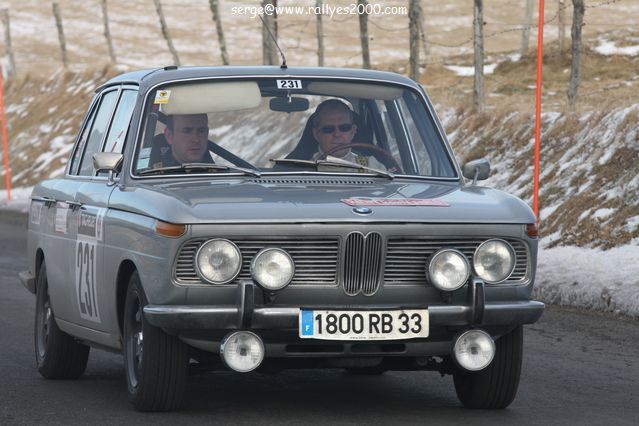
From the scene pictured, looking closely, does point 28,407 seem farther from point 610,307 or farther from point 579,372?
point 610,307

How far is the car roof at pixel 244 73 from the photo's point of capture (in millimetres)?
8234

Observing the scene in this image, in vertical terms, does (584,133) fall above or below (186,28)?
above

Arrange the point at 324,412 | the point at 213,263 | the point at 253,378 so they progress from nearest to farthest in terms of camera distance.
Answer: the point at 213,263
the point at 324,412
the point at 253,378

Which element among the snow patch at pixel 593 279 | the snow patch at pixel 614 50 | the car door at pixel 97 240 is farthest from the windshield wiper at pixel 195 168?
the snow patch at pixel 614 50

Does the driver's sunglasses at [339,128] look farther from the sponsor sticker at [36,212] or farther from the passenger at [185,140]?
the sponsor sticker at [36,212]

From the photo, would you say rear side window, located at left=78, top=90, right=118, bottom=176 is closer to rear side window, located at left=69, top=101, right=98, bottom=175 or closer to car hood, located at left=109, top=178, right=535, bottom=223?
rear side window, located at left=69, top=101, right=98, bottom=175

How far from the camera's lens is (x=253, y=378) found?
8.72 metres

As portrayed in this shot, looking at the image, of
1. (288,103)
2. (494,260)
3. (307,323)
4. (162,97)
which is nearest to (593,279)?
(288,103)

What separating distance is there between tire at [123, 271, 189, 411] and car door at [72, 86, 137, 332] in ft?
1.08

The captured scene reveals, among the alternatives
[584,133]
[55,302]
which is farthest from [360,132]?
[584,133]

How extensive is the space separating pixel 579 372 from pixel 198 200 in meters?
3.21

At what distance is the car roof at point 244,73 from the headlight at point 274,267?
1.75 metres

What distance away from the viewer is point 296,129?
26.6 ft

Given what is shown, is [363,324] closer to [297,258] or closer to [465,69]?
[297,258]
